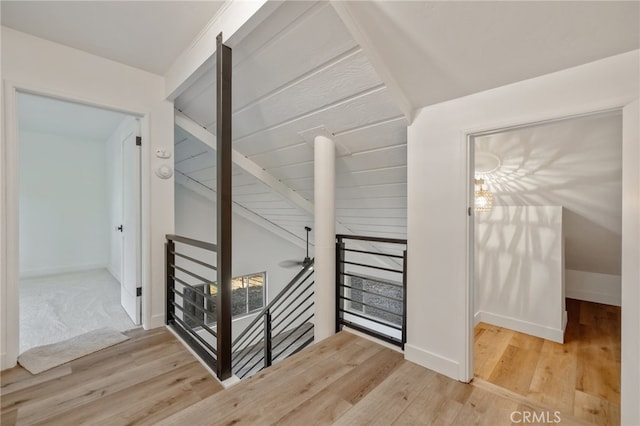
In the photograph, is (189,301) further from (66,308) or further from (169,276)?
(66,308)

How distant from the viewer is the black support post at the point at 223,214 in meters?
1.72

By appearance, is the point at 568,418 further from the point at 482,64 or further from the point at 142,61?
the point at 142,61

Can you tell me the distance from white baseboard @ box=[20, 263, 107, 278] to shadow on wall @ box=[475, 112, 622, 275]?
6124mm

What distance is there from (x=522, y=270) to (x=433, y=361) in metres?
1.65

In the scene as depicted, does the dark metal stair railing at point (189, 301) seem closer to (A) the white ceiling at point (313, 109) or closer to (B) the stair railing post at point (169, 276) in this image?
(B) the stair railing post at point (169, 276)

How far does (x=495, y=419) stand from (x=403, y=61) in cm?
198

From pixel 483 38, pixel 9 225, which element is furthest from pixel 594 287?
pixel 9 225

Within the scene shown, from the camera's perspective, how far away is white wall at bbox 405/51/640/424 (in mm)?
1182

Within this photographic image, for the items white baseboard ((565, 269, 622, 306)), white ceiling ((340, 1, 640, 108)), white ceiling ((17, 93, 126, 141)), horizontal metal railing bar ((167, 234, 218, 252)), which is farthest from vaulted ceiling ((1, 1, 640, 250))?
white baseboard ((565, 269, 622, 306))

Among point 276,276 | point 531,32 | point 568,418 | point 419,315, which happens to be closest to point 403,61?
point 531,32

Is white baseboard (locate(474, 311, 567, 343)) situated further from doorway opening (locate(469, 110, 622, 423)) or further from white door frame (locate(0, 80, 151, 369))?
white door frame (locate(0, 80, 151, 369))

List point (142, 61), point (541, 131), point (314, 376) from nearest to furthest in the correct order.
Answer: point (314, 376), point (541, 131), point (142, 61)

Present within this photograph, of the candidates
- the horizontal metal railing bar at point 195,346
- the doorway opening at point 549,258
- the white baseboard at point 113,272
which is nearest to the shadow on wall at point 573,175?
the doorway opening at point 549,258

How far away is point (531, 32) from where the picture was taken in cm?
123
